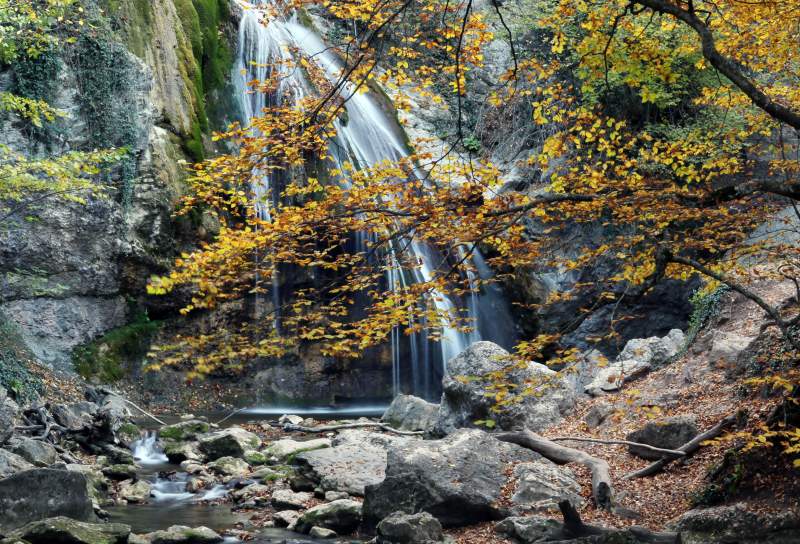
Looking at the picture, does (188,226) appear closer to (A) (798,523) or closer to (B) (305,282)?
(B) (305,282)

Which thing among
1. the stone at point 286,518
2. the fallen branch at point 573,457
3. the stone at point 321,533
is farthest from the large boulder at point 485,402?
the stone at point 321,533

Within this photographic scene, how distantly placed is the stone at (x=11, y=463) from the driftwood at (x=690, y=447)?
270 inches

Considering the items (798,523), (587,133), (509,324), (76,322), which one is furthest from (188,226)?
(798,523)

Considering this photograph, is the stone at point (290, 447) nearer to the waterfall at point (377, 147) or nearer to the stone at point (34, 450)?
the stone at point (34, 450)

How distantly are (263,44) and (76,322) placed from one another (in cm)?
971

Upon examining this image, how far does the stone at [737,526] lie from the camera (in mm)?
5277

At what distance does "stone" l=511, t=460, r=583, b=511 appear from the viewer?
7.11 m

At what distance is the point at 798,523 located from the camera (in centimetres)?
523

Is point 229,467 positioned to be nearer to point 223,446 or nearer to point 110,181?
point 223,446

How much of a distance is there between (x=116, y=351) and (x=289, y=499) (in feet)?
27.6

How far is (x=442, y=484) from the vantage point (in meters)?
7.23

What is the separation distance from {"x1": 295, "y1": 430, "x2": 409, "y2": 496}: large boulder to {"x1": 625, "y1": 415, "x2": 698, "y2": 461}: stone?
2.84 m

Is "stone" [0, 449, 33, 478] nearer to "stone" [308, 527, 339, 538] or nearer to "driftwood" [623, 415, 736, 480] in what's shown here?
"stone" [308, 527, 339, 538]

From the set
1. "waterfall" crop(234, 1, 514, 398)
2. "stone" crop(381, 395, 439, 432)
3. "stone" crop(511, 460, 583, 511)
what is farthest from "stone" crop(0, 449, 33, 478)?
"waterfall" crop(234, 1, 514, 398)
